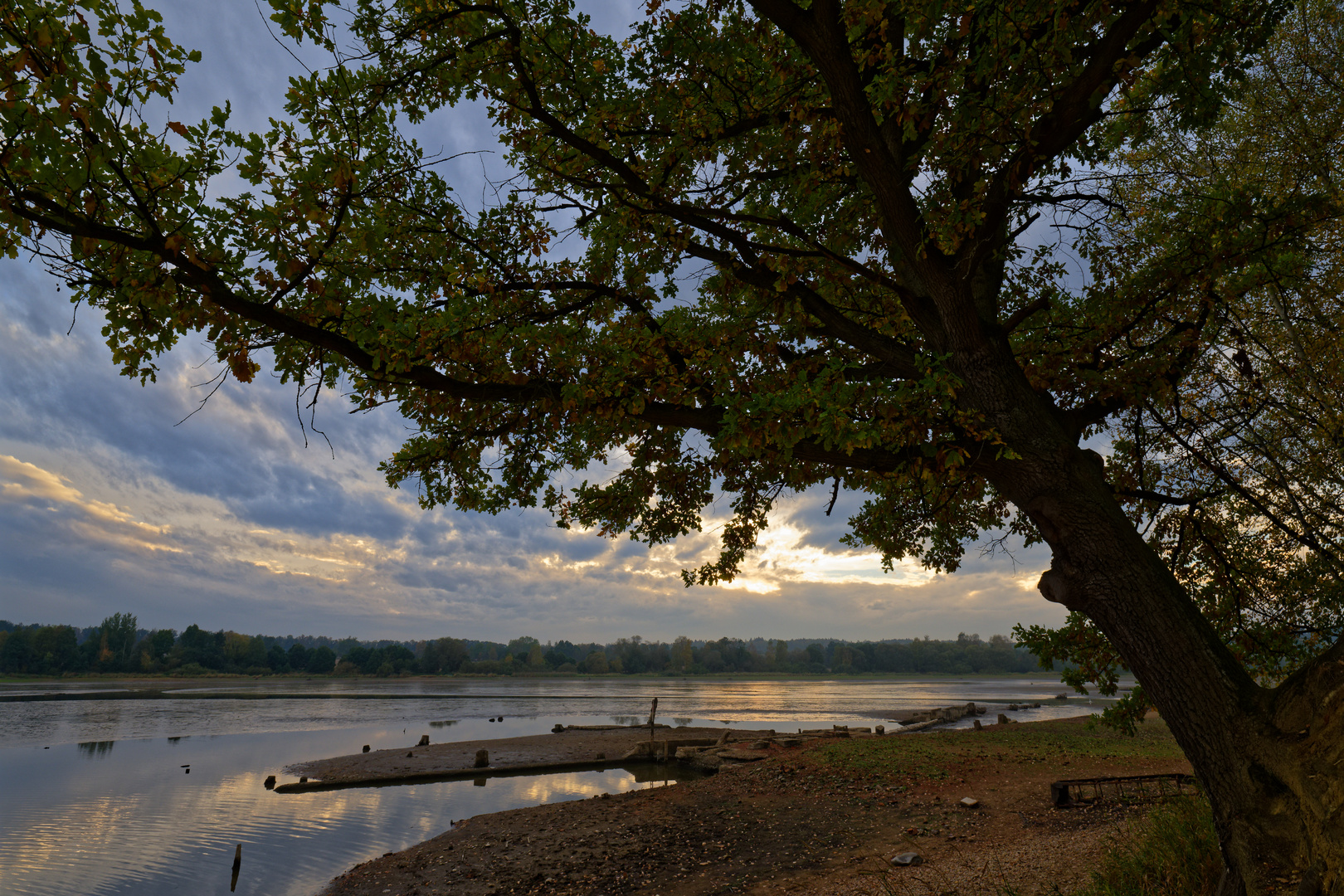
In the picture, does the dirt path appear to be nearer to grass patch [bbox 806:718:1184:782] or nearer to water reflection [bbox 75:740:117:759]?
grass patch [bbox 806:718:1184:782]

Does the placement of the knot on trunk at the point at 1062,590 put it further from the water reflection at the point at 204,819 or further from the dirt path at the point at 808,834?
the water reflection at the point at 204,819

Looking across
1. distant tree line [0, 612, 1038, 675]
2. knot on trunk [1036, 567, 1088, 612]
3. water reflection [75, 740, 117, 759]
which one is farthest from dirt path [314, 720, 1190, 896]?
distant tree line [0, 612, 1038, 675]

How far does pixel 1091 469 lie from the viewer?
18.3 feet

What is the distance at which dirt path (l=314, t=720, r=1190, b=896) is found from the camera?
910 centimetres

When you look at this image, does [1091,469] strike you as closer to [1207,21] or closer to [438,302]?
[1207,21]

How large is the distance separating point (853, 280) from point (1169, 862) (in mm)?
7256

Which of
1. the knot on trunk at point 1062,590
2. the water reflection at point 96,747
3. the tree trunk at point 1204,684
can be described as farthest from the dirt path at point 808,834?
the water reflection at point 96,747

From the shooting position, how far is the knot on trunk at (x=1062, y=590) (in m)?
5.27

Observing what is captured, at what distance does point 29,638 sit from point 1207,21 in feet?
475

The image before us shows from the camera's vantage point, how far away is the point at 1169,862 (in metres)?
5.97

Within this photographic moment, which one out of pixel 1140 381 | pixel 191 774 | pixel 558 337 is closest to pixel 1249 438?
pixel 1140 381

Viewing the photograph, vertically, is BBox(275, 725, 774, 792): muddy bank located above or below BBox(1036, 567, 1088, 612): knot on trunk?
below

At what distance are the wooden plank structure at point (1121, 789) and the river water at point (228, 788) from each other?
14974 mm

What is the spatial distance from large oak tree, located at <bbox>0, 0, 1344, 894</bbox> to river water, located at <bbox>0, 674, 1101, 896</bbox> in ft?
44.4
